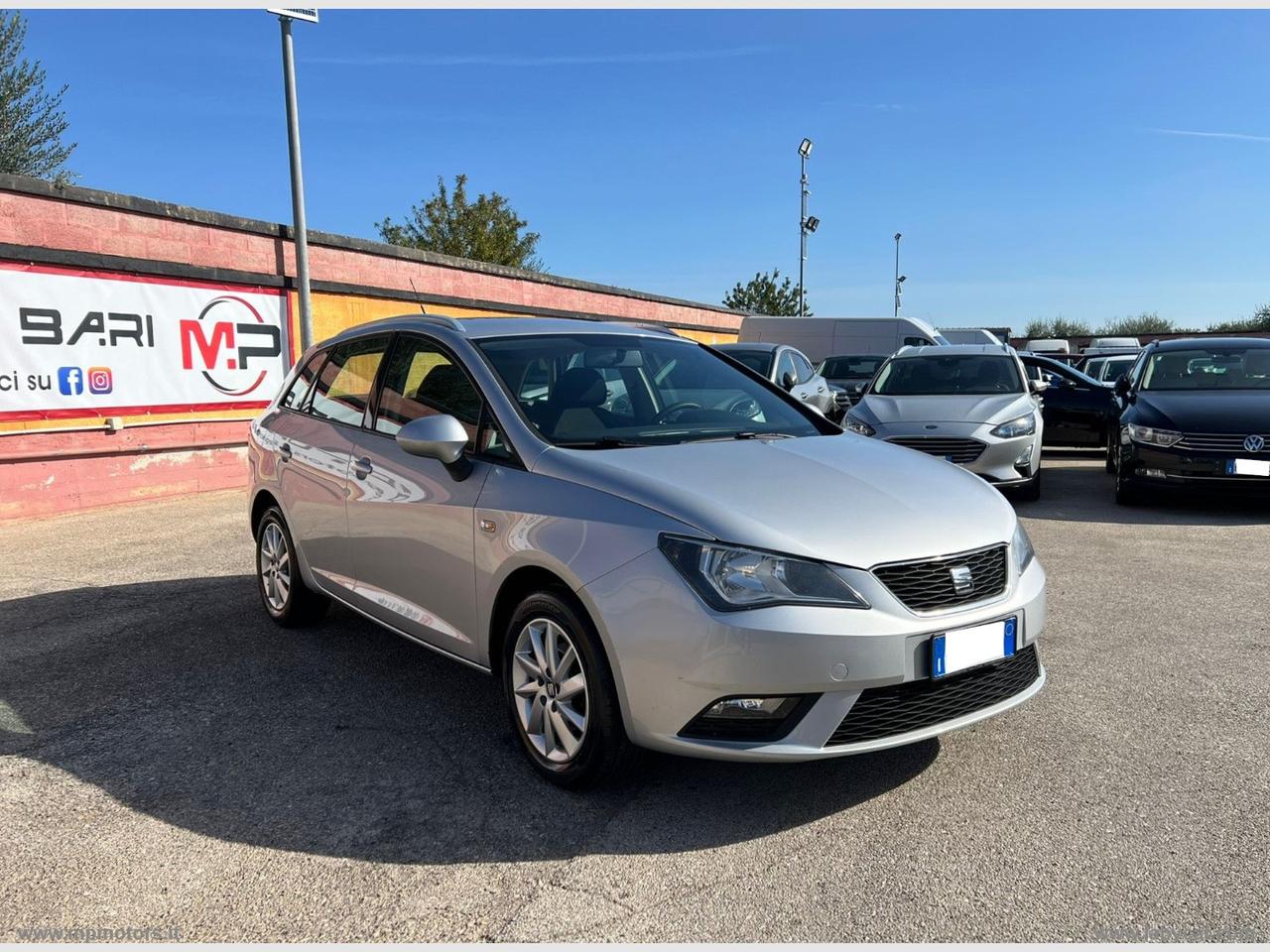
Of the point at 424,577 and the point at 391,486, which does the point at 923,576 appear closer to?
the point at 424,577

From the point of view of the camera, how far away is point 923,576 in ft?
9.94

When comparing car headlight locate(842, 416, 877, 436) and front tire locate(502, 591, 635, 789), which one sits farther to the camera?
car headlight locate(842, 416, 877, 436)

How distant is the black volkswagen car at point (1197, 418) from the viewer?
841 cm

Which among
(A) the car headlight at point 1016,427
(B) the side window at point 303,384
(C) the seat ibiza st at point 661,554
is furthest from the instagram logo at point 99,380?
(A) the car headlight at point 1016,427

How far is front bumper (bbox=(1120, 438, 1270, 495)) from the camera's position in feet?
27.6

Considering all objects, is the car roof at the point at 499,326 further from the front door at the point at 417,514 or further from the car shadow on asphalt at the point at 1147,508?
the car shadow on asphalt at the point at 1147,508

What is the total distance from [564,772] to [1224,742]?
8.24ft

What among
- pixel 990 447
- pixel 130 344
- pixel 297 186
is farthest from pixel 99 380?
pixel 990 447

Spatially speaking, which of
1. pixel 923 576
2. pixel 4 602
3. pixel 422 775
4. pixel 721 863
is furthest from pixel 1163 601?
pixel 4 602

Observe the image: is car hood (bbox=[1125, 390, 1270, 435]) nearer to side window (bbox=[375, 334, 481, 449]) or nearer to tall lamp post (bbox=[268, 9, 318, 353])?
side window (bbox=[375, 334, 481, 449])

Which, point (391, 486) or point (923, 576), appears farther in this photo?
point (391, 486)

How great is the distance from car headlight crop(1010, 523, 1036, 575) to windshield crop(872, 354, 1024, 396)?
6968 mm

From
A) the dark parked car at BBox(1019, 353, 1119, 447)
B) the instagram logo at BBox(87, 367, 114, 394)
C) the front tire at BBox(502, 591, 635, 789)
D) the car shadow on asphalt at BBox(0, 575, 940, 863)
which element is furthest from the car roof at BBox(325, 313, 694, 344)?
the dark parked car at BBox(1019, 353, 1119, 447)

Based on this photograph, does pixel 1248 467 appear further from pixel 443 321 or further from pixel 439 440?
pixel 439 440
